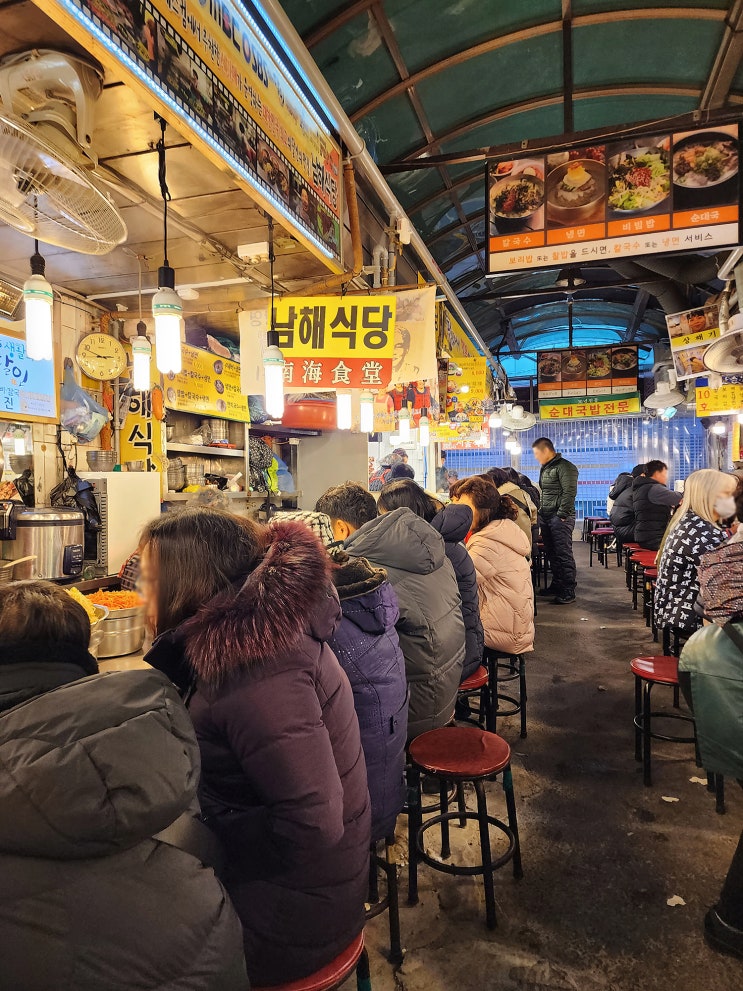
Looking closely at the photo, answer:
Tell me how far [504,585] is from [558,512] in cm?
544

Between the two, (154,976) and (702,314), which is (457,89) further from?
(154,976)

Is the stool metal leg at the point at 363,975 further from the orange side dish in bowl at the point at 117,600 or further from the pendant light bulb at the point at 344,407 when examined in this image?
the pendant light bulb at the point at 344,407

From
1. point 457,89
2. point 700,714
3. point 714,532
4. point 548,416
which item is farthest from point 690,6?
point 548,416

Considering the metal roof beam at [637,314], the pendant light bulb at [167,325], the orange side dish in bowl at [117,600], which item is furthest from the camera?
the metal roof beam at [637,314]

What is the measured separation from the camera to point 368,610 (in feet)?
7.14

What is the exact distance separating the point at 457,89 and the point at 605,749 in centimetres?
605

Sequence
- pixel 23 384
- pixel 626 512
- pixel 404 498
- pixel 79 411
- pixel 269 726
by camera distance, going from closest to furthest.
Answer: pixel 269 726 → pixel 404 498 → pixel 23 384 → pixel 79 411 → pixel 626 512

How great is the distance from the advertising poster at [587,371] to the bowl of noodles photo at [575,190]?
9.61 metres

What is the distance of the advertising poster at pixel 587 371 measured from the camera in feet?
46.2

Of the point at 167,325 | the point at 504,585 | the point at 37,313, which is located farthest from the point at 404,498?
the point at 37,313

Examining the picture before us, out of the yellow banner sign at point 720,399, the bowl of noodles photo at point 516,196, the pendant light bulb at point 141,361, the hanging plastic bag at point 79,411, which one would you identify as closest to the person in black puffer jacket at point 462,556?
the pendant light bulb at point 141,361

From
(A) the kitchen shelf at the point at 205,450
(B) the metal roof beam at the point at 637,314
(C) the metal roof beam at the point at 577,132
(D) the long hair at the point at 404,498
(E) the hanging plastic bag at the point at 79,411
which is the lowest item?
(D) the long hair at the point at 404,498

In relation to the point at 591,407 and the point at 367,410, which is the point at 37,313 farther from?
the point at 591,407

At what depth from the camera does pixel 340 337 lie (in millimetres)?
4715
